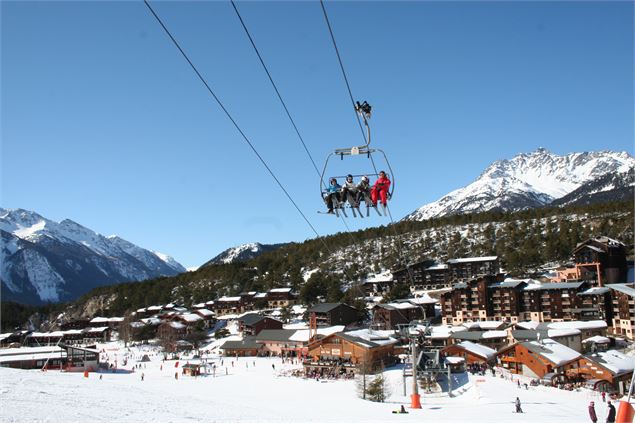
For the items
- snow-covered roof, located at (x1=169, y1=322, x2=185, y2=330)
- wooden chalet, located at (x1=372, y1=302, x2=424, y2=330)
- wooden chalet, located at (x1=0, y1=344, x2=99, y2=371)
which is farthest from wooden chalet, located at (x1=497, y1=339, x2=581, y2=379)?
snow-covered roof, located at (x1=169, y1=322, x2=185, y2=330)

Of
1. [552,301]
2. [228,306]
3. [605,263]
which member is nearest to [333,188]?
[552,301]

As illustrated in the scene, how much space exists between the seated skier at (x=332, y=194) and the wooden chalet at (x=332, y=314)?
6983 centimetres

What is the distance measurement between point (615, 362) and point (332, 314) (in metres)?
46.3

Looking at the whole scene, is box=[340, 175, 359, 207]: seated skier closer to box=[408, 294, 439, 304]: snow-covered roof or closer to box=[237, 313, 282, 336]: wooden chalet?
box=[237, 313, 282, 336]: wooden chalet

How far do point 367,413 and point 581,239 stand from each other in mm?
95214

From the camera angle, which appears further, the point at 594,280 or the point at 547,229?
the point at 547,229

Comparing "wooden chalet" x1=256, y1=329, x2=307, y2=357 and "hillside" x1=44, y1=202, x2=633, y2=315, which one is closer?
"wooden chalet" x1=256, y1=329, x2=307, y2=357

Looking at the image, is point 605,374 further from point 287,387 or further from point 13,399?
point 13,399

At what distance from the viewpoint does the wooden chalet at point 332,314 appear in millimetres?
87500

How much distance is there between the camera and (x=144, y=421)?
1936 cm

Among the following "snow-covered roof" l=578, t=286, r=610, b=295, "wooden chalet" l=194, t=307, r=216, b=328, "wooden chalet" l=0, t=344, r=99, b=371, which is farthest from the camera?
"wooden chalet" l=194, t=307, r=216, b=328

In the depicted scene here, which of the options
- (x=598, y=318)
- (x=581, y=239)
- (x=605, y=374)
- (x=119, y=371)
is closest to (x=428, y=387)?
(x=605, y=374)

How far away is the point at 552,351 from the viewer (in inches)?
2141

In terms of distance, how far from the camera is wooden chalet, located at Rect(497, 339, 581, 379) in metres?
52.0
